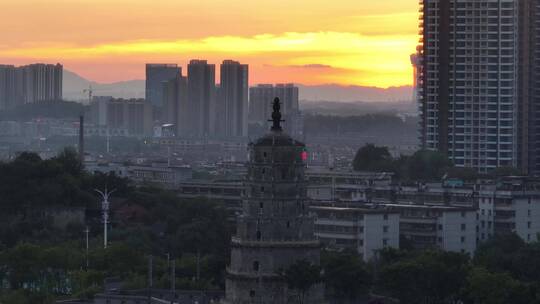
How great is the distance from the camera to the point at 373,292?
77.6 meters

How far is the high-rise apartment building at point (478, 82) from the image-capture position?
491 ft

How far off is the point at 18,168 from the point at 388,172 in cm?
3368

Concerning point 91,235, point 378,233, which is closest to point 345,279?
point 378,233

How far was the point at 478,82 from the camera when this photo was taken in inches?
5891

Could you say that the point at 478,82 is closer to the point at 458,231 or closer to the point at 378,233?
the point at 458,231

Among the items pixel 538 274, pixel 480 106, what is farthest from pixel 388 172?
pixel 538 274

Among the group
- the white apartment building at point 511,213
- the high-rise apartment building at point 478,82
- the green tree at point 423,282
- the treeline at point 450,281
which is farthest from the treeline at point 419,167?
the green tree at point 423,282

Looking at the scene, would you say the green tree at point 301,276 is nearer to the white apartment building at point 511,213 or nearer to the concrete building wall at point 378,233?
the concrete building wall at point 378,233

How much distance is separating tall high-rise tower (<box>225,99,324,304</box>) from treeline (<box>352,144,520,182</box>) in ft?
206

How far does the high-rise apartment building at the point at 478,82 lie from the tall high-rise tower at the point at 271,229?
84.8 meters

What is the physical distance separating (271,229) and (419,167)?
72602mm

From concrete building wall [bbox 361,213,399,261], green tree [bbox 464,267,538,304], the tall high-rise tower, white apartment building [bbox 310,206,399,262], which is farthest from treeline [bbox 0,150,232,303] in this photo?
the tall high-rise tower

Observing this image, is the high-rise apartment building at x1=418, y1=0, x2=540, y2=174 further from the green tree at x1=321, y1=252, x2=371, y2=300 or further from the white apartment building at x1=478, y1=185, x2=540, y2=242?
the green tree at x1=321, y1=252, x2=371, y2=300

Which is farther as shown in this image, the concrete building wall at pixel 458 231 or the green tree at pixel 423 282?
the concrete building wall at pixel 458 231
